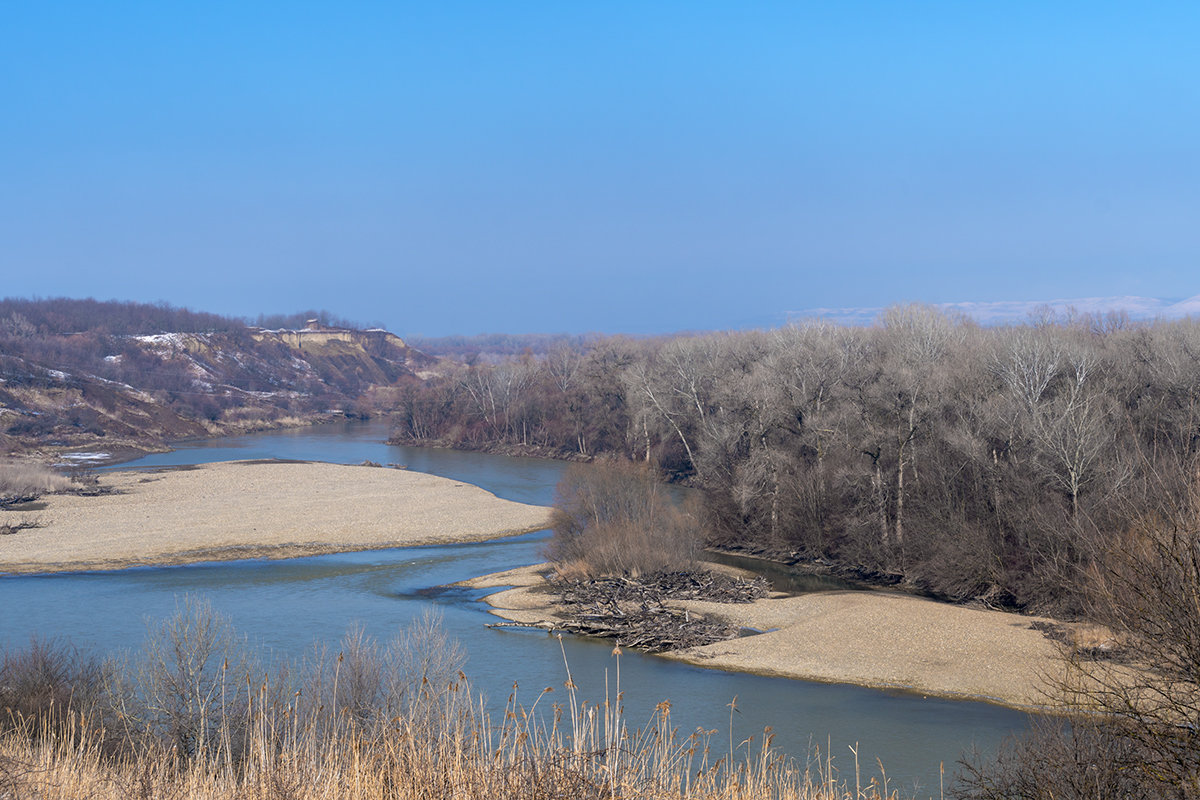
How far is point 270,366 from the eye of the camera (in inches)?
5207

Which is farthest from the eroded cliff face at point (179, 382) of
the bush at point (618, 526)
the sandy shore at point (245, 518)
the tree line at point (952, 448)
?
the tree line at point (952, 448)

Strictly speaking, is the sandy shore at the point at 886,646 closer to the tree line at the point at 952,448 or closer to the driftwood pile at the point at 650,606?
the driftwood pile at the point at 650,606

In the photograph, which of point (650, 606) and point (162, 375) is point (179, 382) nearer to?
point (162, 375)

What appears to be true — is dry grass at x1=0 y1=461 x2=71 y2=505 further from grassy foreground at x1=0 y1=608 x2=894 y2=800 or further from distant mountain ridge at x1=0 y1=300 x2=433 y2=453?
grassy foreground at x1=0 y1=608 x2=894 y2=800

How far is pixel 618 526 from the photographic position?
1265 inches

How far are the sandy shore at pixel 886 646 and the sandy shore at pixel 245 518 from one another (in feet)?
42.8

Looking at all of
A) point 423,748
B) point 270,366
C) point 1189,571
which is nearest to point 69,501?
point 423,748

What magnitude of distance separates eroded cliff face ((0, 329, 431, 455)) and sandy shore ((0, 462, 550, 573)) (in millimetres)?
22632

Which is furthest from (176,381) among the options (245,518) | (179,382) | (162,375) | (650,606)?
(650,606)

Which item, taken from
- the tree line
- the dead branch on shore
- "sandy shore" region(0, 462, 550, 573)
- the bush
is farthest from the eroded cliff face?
the tree line

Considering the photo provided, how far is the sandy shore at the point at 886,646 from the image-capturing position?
21.2 metres

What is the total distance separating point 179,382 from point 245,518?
7460cm

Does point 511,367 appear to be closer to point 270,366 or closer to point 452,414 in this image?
point 452,414

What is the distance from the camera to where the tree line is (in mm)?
27656
